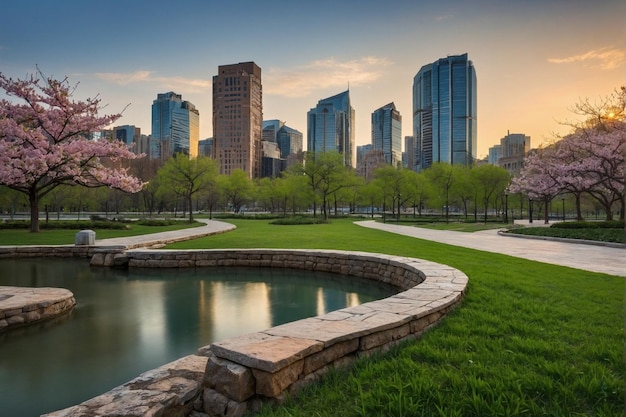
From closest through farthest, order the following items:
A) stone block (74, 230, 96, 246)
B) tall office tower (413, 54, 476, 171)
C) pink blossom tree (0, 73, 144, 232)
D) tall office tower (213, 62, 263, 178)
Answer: stone block (74, 230, 96, 246)
pink blossom tree (0, 73, 144, 232)
tall office tower (413, 54, 476, 171)
tall office tower (213, 62, 263, 178)

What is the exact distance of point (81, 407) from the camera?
3.11 metres

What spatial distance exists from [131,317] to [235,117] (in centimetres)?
15443

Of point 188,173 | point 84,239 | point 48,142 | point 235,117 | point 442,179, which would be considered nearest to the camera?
point 84,239

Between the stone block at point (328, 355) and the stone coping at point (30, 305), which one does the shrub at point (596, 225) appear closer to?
the stone block at point (328, 355)

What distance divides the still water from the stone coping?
0.22m

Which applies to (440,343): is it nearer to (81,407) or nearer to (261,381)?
(261,381)

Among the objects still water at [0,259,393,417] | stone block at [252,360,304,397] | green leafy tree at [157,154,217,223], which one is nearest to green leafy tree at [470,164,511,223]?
green leafy tree at [157,154,217,223]

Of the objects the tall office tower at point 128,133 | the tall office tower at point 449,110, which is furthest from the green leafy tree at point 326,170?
the tall office tower at point 128,133

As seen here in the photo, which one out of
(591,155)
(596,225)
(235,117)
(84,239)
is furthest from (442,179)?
(235,117)

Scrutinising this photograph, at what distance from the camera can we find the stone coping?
6.26 m

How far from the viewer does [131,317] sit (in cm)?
707

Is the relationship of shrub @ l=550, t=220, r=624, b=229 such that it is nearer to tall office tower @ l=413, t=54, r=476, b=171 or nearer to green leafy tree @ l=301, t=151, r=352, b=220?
green leafy tree @ l=301, t=151, r=352, b=220

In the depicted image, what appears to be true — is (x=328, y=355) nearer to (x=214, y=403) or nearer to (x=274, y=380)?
(x=274, y=380)

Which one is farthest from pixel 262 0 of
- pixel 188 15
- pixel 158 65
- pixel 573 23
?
pixel 158 65
